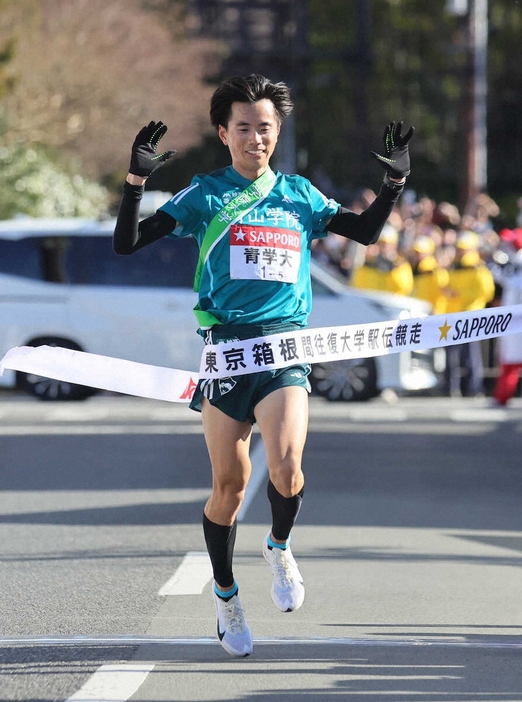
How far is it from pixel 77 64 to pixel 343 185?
1780 cm

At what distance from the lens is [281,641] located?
6246 mm

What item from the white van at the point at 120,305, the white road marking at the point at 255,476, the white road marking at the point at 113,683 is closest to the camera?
the white road marking at the point at 113,683

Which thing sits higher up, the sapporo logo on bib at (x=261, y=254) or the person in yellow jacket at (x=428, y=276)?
the sapporo logo on bib at (x=261, y=254)

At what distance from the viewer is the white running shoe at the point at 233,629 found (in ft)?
19.5

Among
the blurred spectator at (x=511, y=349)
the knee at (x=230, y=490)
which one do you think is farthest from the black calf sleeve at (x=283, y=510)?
the blurred spectator at (x=511, y=349)

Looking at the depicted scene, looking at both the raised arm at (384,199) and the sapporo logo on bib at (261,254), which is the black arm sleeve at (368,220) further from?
the sapporo logo on bib at (261,254)

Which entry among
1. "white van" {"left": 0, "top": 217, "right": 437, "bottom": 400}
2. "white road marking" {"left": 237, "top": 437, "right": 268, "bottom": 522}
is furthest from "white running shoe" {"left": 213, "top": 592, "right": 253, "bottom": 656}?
"white van" {"left": 0, "top": 217, "right": 437, "bottom": 400}

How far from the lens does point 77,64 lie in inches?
1367

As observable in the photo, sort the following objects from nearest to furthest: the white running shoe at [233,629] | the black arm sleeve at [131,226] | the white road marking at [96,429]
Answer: the black arm sleeve at [131,226] < the white running shoe at [233,629] < the white road marking at [96,429]

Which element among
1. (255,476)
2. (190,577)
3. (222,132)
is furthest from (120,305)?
(222,132)

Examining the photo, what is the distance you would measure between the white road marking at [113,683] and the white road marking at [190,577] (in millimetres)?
1454

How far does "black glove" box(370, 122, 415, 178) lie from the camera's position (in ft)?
20.0

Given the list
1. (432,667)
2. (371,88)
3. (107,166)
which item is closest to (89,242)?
(432,667)

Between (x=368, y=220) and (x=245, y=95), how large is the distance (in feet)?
2.13
